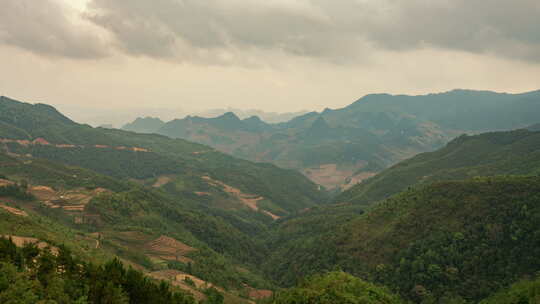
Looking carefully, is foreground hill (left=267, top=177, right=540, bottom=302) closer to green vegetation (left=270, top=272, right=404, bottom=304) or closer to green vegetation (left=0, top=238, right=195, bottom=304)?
green vegetation (left=270, top=272, right=404, bottom=304)

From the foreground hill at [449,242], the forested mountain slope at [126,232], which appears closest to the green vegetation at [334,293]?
the foreground hill at [449,242]

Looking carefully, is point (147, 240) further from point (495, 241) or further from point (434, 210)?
point (495, 241)

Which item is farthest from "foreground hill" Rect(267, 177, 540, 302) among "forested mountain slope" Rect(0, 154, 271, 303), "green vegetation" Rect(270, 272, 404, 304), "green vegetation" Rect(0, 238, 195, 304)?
"green vegetation" Rect(0, 238, 195, 304)

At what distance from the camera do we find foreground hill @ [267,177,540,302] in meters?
114

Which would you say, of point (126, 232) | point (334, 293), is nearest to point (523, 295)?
point (334, 293)

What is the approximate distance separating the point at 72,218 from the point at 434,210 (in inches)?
6331

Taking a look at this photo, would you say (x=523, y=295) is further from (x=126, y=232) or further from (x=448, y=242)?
(x=126, y=232)

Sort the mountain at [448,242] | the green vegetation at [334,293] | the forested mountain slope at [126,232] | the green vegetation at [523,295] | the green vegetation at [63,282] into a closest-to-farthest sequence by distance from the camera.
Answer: the green vegetation at [63,282] < the green vegetation at [523,295] < the green vegetation at [334,293] < the mountain at [448,242] < the forested mountain slope at [126,232]

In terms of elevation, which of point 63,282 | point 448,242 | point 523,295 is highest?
point 63,282

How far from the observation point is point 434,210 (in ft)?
499

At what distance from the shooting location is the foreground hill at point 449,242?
114500 mm

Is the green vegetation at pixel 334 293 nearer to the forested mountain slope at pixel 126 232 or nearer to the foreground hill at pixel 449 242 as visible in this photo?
the foreground hill at pixel 449 242

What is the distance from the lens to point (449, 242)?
132 metres

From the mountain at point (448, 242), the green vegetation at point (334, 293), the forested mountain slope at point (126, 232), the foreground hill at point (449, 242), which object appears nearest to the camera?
the green vegetation at point (334, 293)
